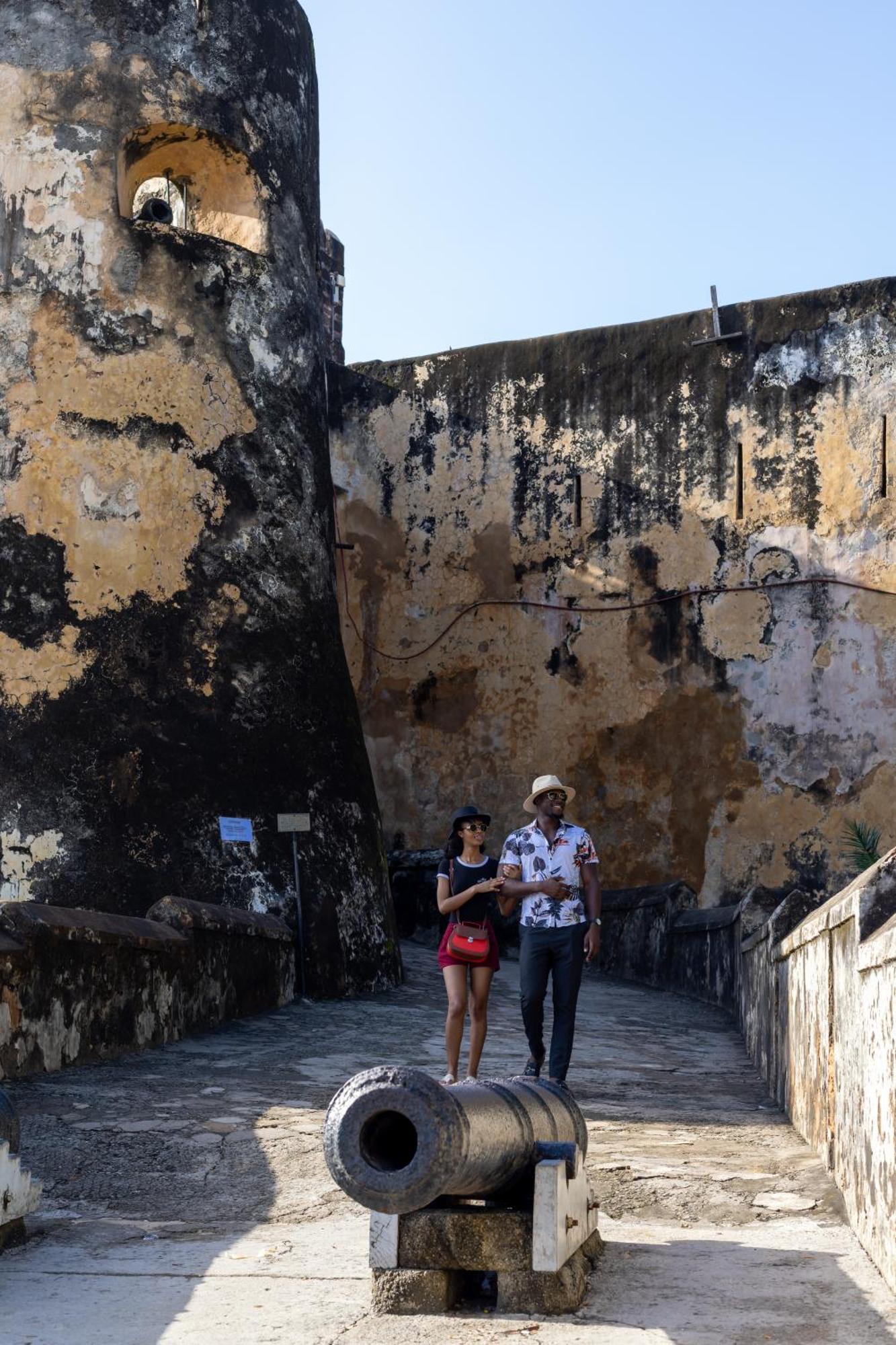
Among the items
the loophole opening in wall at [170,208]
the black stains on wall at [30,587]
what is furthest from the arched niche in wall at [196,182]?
the black stains on wall at [30,587]

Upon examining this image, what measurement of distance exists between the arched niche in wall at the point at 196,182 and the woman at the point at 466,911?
6239 millimetres

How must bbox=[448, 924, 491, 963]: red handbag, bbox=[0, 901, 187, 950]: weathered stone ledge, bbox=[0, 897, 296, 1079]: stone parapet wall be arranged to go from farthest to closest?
bbox=[0, 901, 187, 950]: weathered stone ledge < bbox=[0, 897, 296, 1079]: stone parapet wall < bbox=[448, 924, 491, 963]: red handbag

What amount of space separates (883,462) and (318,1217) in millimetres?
10676

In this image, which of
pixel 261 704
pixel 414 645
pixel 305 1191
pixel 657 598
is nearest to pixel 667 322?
pixel 657 598

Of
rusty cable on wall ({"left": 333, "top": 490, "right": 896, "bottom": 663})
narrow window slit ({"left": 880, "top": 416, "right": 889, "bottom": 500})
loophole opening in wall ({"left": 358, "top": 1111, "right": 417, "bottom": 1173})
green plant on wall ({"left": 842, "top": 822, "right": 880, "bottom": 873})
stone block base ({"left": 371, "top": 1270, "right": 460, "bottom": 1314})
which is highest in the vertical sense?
narrow window slit ({"left": 880, "top": 416, "right": 889, "bottom": 500})

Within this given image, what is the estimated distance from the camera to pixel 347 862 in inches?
420

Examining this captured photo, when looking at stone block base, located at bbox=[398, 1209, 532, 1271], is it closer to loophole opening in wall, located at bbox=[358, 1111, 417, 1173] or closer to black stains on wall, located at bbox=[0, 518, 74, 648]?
loophole opening in wall, located at bbox=[358, 1111, 417, 1173]

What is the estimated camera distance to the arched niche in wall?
1084 cm

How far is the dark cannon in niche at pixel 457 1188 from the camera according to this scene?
305cm

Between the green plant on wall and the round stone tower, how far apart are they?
4.23 m

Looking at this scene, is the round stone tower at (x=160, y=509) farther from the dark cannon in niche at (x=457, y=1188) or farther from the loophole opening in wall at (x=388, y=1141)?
the loophole opening in wall at (x=388, y=1141)

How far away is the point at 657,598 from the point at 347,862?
468 centimetres

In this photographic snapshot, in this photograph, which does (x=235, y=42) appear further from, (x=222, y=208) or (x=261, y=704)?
(x=261, y=704)

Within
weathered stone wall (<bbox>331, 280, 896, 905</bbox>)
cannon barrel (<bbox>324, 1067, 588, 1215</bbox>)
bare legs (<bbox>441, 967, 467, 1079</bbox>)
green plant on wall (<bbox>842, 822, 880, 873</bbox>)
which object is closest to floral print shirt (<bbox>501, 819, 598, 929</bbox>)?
bare legs (<bbox>441, 967, 467, 1079</bbox>)
